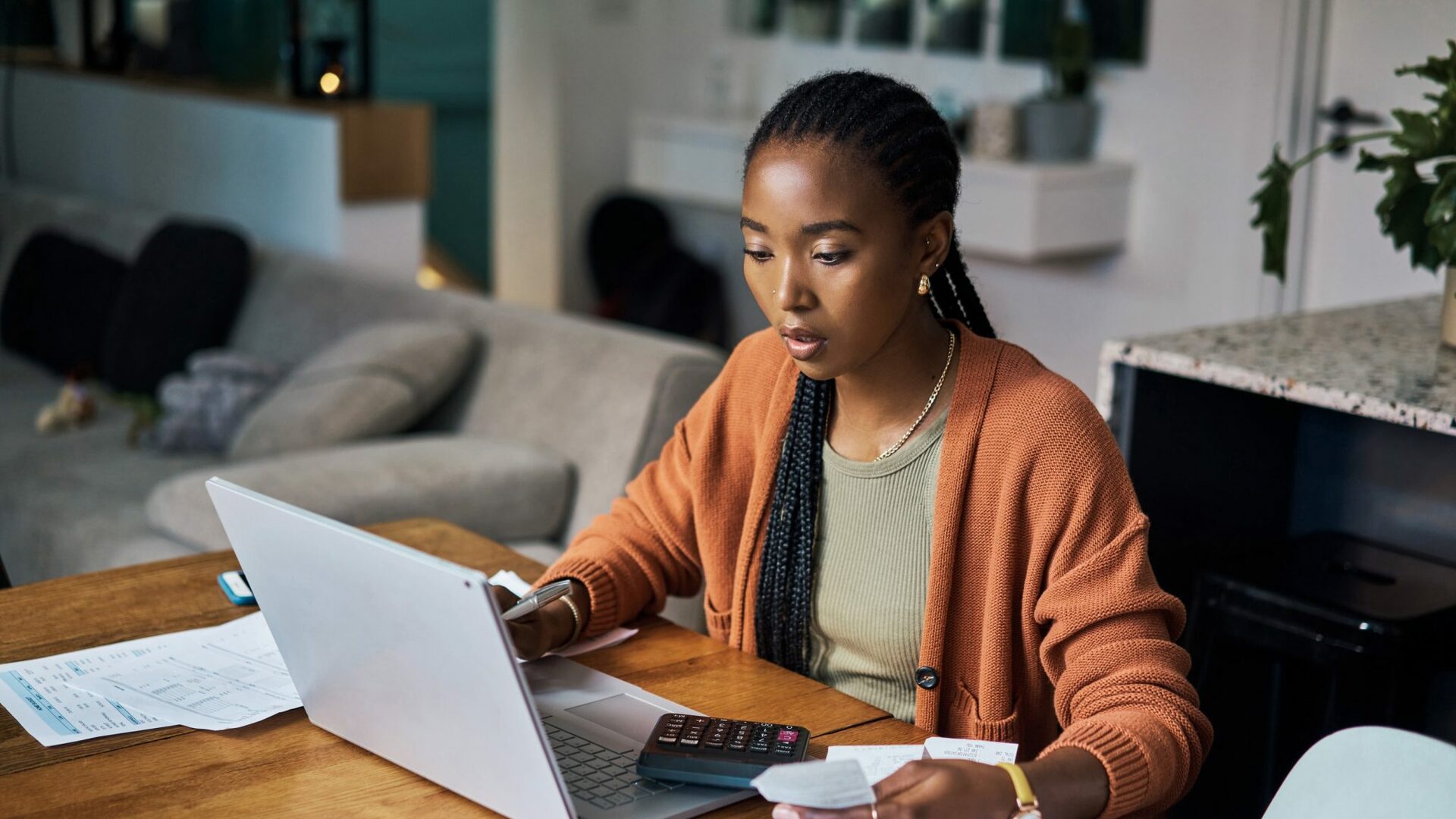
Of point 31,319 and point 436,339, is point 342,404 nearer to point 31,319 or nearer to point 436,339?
point 436,339

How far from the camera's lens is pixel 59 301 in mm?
3807

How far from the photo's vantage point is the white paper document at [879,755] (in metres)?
1.10

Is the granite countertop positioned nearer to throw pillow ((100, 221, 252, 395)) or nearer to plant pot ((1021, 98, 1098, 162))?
plant pot ((1021, 98, 1098, 162))

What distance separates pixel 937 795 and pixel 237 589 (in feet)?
2.59

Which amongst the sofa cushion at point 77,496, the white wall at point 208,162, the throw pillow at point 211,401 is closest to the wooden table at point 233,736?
the sofa cushion at point 77,496

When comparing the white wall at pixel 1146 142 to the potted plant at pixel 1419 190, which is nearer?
the potted plant at pixel 1419 190

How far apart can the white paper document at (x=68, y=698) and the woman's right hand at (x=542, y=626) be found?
0.29m

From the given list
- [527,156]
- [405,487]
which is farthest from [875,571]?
[527,156]

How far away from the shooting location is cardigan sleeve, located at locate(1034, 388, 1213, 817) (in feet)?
3.59

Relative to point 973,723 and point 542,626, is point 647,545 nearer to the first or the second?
point 542,626

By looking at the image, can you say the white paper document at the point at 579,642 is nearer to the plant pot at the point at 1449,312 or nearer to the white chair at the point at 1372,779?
the white chair at the point at 1372,779

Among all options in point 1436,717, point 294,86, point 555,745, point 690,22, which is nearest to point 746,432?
point 555,745

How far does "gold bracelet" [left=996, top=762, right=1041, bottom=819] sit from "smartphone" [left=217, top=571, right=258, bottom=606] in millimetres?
774

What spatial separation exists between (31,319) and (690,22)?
2.28 metres
